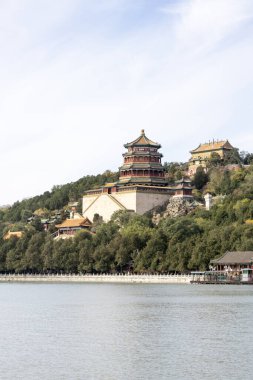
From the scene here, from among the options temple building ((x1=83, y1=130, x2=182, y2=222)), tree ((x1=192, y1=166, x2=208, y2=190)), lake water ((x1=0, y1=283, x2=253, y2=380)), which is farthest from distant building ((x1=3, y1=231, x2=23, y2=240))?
lake water ((x1=0, y1=283, x2=253, y2=380))

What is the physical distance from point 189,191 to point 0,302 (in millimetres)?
56813

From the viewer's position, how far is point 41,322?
152 feet

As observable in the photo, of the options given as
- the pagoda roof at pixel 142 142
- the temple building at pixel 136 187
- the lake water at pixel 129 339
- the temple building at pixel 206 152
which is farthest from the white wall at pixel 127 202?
the lake water at pixel 129 339

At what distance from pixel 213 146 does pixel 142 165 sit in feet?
101

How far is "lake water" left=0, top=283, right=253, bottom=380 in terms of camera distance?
31344 millimetres

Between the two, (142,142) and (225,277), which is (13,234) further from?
(225,277)

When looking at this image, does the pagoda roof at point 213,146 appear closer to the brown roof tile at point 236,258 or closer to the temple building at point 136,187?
the temple building at point 136,187

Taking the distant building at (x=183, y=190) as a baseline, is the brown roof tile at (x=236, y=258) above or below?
below

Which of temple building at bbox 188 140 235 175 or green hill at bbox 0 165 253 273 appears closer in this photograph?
green hill at bbox 0 165 253 273

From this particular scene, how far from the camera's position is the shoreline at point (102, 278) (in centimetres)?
8612

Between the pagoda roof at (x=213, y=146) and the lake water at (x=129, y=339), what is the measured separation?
88.3 metres

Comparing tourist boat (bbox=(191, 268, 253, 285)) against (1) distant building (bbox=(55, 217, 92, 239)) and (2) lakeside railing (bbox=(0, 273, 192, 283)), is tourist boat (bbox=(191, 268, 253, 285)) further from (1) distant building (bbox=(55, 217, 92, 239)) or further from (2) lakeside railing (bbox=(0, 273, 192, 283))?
(1) distant building (bbox=(55, 217, 92, 239))

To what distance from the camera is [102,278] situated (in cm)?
9544

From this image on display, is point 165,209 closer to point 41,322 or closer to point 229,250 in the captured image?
point 229,250
